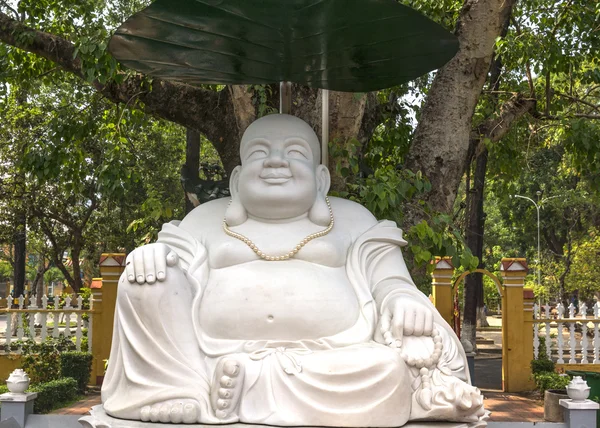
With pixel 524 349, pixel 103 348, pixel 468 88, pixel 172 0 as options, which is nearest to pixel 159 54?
pixel 172 0

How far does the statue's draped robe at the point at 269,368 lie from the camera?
3.48 meters

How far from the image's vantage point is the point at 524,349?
11305mm

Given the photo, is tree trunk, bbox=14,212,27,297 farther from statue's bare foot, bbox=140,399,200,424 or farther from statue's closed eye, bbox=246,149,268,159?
statue's bare foot, bbox=140,399,200,424

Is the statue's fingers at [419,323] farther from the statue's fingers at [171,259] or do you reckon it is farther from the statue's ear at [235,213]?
the statue's fingers at [171,259]

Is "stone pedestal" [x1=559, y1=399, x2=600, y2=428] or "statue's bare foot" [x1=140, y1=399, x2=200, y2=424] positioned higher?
"statue's bare foot" [x1=140, y1=399, x2=200, y2=424]

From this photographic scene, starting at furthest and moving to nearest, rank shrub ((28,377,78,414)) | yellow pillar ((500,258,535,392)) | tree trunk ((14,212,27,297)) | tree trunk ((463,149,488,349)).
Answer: tree trunk ((14,212,27,297))
tree trunk ((463,149,488,349))
yellow pillar ((500,258,535,392))
shrub ((28,377,78,414))

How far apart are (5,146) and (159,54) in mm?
13013

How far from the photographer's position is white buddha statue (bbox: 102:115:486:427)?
349cm

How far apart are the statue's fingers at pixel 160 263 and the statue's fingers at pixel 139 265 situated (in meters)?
0.06

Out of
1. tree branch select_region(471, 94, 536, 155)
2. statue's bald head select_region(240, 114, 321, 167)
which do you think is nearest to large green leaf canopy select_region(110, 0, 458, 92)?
statue's bald head select_region(240, 114, 321, 167)

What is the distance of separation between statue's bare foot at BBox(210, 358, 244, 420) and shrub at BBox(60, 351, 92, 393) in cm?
710

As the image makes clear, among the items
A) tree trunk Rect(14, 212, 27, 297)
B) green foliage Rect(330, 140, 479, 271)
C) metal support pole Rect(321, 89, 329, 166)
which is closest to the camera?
green foliage Rect(330, 140, 479, 271)

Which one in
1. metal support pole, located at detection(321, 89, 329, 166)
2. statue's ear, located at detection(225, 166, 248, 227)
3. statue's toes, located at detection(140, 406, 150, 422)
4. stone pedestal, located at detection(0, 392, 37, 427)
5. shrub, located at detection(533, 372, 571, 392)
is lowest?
shrub, located at detection(533, 372, 571, 392)

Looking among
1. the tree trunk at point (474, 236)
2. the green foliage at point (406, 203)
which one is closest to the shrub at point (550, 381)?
the tree trunk at point (474, 236)
